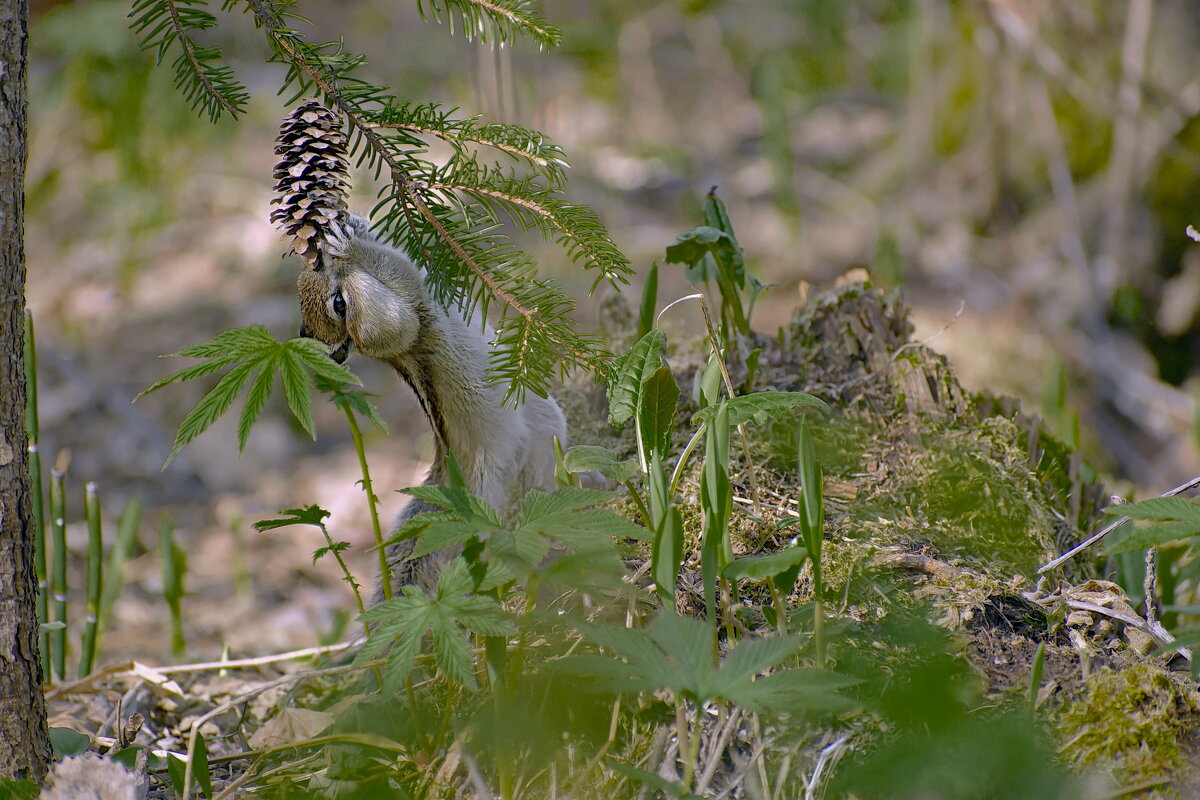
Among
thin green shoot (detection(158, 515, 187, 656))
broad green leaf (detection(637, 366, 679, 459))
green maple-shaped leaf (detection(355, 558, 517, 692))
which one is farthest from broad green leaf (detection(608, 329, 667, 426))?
thin green shoot (detection(158, 515, 187, 656))

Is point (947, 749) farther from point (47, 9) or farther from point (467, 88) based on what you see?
point (47, 9)

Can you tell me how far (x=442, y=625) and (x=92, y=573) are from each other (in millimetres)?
1525

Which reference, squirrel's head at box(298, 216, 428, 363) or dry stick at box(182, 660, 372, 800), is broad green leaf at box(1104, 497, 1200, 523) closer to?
dry stick at box(182, 660, 372, 800)

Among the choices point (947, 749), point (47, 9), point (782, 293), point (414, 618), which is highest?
point (47, 9)

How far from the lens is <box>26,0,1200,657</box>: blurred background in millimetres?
4504

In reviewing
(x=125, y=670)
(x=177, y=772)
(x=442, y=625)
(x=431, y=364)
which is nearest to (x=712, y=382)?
(x=442, y=625)

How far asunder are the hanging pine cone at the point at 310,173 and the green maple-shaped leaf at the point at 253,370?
213mm

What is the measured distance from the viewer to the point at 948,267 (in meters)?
5.96

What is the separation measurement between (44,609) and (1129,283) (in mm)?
4890

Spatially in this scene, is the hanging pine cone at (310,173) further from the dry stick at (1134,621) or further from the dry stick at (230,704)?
the dry stick at (1134,621)

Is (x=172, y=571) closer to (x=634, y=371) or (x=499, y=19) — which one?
(x=634, y=371)

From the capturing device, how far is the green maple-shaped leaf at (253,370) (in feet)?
4.59

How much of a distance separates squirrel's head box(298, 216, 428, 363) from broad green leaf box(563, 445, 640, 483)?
57 cm

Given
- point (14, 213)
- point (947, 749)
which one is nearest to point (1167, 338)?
point (947, 749)
